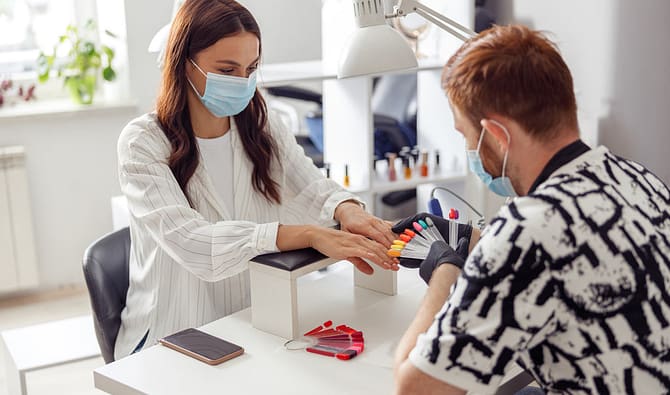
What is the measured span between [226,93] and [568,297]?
1068 millimetres

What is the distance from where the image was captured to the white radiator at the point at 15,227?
352 centimetres

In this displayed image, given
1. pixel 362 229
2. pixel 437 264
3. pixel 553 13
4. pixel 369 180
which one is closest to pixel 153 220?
pixel 362 229

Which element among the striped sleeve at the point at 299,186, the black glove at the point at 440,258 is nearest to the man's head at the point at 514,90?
the black glove at the point at 440,258

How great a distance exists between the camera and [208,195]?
1991mm

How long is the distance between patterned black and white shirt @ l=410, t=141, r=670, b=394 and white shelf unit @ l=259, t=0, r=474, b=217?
1902 mm

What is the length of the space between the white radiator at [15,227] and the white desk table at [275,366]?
2064 millimetres

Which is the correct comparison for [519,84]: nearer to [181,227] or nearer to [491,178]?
[491,178]

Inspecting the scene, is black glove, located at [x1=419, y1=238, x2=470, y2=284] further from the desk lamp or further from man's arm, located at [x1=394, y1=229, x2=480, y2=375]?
the desk lamp

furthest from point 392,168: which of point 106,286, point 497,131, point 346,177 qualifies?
point 497,131

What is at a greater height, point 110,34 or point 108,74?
point 110,34

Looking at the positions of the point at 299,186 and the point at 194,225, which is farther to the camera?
the point at 299,186

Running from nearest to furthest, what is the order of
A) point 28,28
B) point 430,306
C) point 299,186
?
point 430,306, point 299,186, point 28,28

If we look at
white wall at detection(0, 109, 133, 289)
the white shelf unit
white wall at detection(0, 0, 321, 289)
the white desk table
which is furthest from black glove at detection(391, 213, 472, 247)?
white wall at detection(0, 109, 133, 289)

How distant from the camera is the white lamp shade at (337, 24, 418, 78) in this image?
185cm
